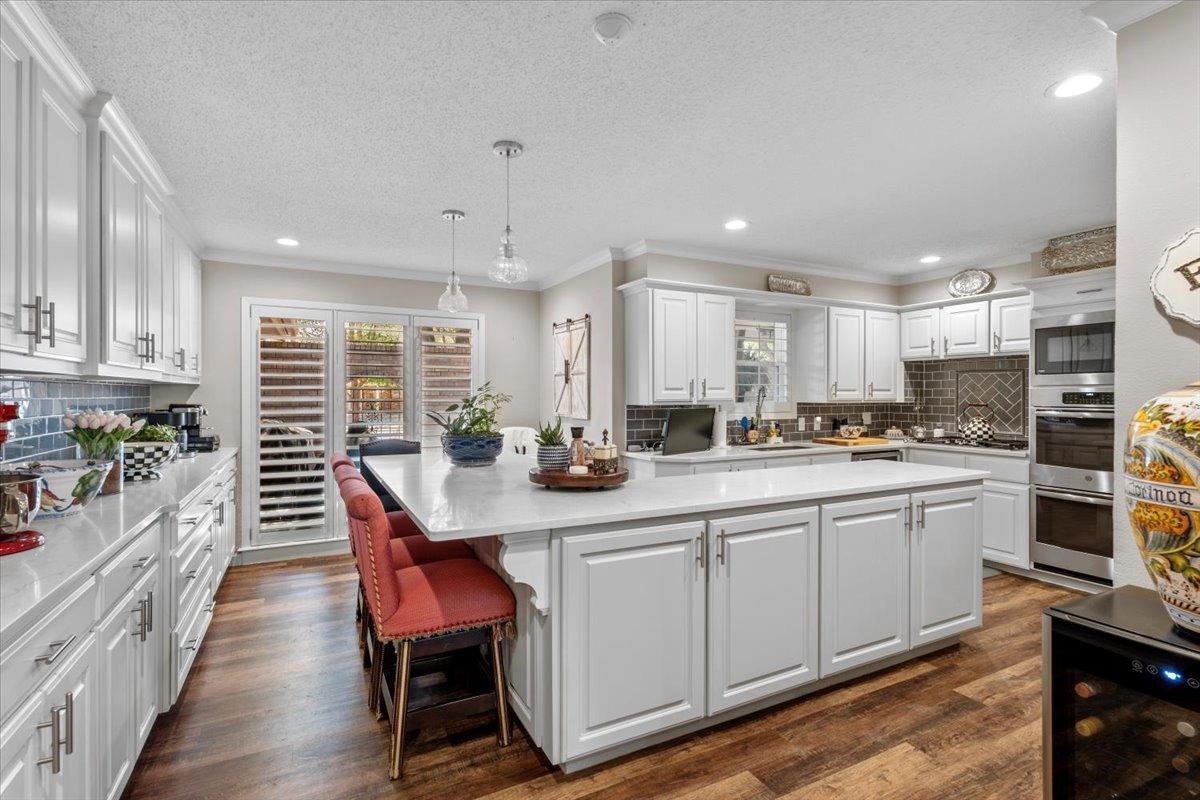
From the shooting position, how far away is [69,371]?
2.10m

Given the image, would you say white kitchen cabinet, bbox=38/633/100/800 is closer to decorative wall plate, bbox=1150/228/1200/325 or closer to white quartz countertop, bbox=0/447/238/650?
white quartz countertop, bbox=0/447/238/650

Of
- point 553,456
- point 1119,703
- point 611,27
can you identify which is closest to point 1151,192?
point 1119,703

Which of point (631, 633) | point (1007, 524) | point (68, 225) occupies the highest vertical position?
point (68, 225)

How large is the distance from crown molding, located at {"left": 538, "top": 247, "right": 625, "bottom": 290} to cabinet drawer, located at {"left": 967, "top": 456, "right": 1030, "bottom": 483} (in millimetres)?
3294

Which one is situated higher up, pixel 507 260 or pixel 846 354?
pixel 507 260

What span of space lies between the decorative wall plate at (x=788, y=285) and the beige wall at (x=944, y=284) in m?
1.33

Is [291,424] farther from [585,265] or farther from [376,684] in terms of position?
[376,684]

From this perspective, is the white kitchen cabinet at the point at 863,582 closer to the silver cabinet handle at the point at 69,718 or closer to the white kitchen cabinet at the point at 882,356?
the silver cabinet handle at the point at 69,718

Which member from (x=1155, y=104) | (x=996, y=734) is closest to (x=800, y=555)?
(x=996, y=734)

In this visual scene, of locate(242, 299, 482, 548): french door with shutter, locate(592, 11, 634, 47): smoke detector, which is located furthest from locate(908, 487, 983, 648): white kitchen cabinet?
locate(242, 299, 482, 548): french door with shutter

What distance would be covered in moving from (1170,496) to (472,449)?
268cm

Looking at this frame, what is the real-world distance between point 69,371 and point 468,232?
256cm

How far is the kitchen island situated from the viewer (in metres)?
1.96

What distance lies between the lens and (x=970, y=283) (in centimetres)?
523
